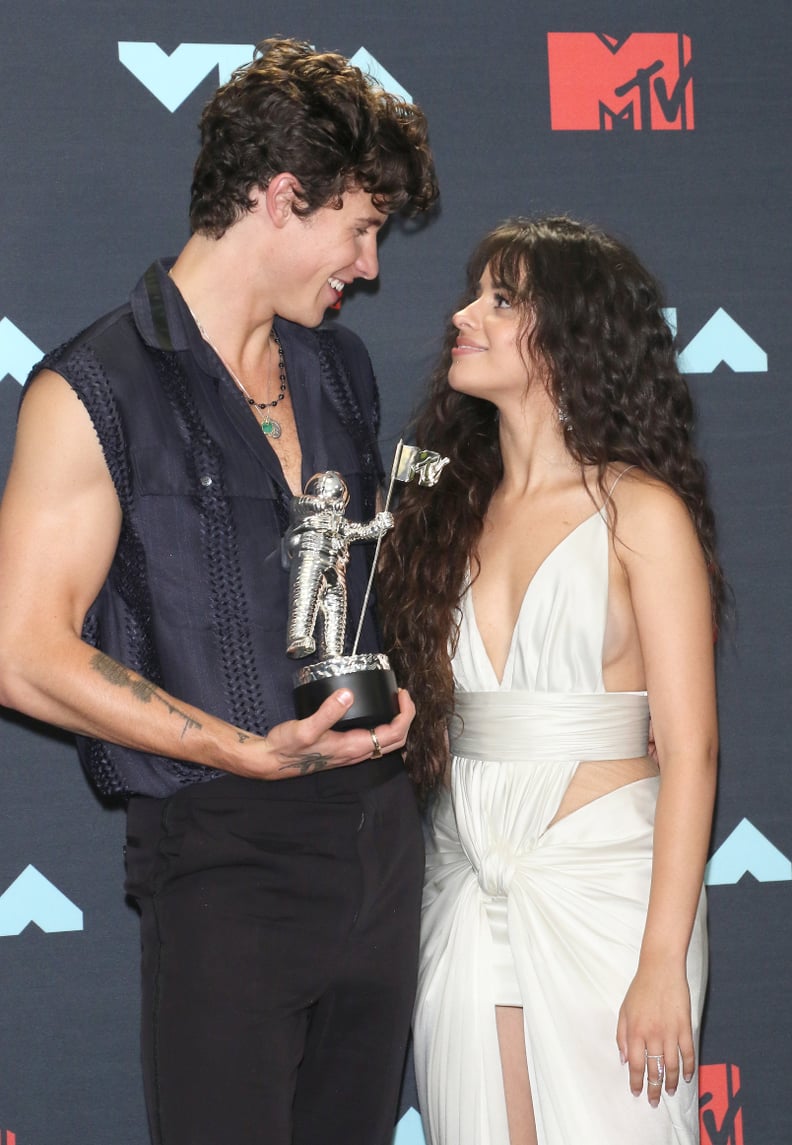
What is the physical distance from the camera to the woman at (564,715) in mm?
1916

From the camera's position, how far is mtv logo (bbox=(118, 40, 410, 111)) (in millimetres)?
→ 2416

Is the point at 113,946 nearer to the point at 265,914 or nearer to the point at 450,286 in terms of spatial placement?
the point at 265,914

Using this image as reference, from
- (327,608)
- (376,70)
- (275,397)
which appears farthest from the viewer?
(376,70)

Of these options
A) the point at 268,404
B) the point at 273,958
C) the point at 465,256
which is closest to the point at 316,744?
the point at 273,958

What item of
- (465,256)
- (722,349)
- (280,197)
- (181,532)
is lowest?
(181,532)

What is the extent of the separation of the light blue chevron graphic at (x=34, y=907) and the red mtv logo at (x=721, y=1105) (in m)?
1.28

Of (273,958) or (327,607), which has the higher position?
(327,607)

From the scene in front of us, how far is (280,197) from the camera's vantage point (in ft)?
6.42

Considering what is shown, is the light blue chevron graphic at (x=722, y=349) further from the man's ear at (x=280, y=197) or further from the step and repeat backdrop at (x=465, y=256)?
the man's ear at (x=280, y=197)

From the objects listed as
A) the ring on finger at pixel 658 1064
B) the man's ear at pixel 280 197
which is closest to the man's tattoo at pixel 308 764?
the ring on finger at pixel 658 1064

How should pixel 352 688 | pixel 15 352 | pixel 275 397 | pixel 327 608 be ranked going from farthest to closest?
pixel 15 352 → pixel 275 397 → pixel 327 608 → pixel 352 688

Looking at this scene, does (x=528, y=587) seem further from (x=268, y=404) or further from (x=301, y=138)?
(x=301, y=138)

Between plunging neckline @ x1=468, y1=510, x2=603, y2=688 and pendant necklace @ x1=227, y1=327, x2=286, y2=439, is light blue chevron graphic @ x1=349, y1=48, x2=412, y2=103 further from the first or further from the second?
plunging neckline @ x1=468, y1=510, x2=603, y2=688

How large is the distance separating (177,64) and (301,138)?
632 millimetres
